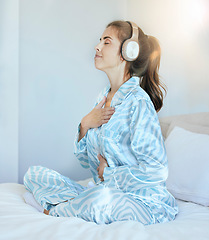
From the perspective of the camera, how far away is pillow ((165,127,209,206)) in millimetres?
1463

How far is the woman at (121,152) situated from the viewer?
1.16m

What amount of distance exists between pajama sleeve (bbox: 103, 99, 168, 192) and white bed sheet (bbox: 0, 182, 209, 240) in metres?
0.17

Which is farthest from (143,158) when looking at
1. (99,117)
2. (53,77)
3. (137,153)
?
(53,77)

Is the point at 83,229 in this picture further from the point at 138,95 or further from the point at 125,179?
the point at 138,95

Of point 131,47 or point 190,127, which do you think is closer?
point 131,47

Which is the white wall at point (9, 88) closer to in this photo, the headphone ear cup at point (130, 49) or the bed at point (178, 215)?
the bed at point (178, 215)

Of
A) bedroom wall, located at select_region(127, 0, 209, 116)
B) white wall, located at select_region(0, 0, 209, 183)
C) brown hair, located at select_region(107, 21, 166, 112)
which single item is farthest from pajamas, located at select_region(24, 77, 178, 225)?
white wall, located at select_region(0, 0, 209, 183)

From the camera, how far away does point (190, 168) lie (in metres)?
1.52

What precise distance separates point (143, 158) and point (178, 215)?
0.26 metres

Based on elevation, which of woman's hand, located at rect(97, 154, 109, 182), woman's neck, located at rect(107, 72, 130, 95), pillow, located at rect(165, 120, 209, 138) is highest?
woman's neck, located at rect(107, 72, 130, 95)

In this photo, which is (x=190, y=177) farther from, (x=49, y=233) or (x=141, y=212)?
(x=49, y=233)

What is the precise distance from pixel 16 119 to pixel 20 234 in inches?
54.9

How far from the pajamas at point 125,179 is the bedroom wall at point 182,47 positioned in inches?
26.1

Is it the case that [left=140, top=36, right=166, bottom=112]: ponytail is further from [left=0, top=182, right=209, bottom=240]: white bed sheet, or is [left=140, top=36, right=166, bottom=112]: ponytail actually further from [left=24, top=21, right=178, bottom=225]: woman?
[left=0, top=182, right=209, bottom=240]: white bed sheet
